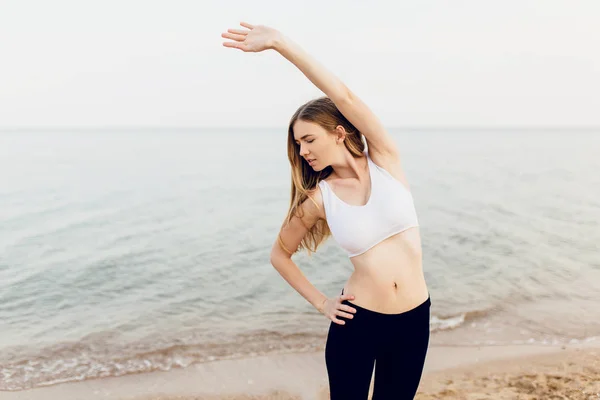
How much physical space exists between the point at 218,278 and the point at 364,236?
26.2ft

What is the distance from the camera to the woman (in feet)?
9.46

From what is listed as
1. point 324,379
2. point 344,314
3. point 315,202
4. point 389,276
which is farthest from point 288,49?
point 324,379

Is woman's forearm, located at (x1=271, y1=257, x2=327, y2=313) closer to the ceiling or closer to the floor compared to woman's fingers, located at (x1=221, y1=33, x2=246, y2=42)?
closer to the floor

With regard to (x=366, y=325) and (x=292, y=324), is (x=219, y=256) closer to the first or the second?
(x=292, y=324)

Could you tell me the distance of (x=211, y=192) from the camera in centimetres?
2373

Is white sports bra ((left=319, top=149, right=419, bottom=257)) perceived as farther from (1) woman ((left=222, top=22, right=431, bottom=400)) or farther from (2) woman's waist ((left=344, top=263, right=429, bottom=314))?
(2) woman's waist ((left=344, top=263, right=429, bottom=314))

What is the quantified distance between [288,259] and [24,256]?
10.6 meters

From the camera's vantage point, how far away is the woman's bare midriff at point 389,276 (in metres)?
2.93

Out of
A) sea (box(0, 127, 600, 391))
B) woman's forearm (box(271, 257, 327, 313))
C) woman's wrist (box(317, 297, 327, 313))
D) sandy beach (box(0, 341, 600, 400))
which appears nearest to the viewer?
woman's wrist (box(317, 297, 327, 313))

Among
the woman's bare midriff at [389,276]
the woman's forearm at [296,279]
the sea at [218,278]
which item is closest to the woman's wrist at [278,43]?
the woman's bare midriff at [389,276]

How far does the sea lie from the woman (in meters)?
4.21

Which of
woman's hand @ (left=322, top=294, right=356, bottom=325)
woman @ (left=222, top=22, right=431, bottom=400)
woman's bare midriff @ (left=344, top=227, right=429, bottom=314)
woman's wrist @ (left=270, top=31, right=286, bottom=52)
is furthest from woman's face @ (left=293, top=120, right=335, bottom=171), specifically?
woman's hand @ (left=322, top=294, right=356, bottom=325)

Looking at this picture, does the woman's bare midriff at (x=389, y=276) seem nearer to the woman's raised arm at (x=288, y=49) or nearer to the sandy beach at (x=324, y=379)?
the woman's raised arm at (x=288, y=49)

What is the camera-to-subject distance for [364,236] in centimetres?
287
